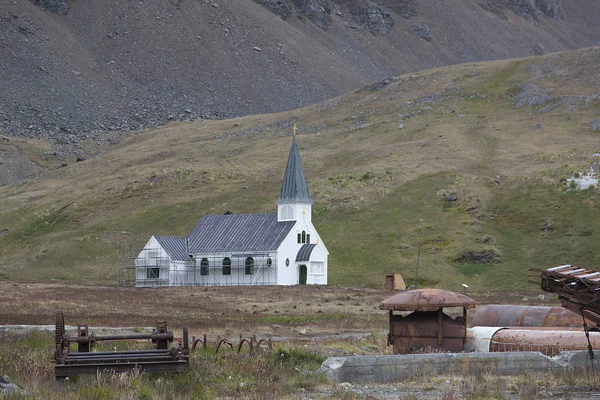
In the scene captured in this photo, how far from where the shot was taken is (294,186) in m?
88.2

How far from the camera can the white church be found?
85188 mm

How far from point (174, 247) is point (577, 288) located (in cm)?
6639

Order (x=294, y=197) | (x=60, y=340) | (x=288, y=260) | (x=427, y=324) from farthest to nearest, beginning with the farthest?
Answer: (x=294, y=197) < (x=288, y=260) < (x=427, y=324) < (x=60, y=340)

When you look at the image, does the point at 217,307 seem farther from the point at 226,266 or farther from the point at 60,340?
the point at 60,340

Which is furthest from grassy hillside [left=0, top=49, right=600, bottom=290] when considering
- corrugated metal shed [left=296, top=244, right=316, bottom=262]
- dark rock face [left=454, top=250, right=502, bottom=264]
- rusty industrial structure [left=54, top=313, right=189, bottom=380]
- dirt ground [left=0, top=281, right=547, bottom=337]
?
rusty industrial structure [left=54, top=313, right=189, bottom=380]

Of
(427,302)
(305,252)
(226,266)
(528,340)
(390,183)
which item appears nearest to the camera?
(528,340)

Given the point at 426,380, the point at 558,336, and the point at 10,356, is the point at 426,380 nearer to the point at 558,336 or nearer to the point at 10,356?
the point at 558,336

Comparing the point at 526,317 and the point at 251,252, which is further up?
the point at 251,252

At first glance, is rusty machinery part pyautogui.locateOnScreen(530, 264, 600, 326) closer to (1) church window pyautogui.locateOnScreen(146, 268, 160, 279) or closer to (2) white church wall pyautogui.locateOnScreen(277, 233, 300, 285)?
(2) white church wall pyautogui.locateOnScreen(277, 233, 300, 285)

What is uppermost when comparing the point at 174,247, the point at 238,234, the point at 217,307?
the point at 238,234

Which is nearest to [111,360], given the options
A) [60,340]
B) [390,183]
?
[60,340]

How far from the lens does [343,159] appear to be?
123 metres

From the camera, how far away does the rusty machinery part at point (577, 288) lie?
23.3 meters

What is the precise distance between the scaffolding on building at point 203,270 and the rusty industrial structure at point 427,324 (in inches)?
2037
